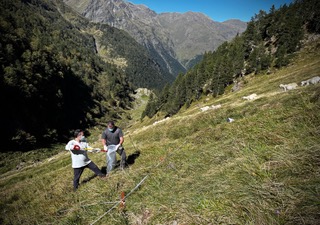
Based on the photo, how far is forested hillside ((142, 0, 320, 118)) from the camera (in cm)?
7469

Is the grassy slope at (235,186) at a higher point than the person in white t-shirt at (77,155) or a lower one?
lower

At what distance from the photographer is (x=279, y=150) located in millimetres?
4730

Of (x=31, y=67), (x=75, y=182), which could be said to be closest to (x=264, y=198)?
(x=75, y=182)

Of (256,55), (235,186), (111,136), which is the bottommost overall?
(235,186)

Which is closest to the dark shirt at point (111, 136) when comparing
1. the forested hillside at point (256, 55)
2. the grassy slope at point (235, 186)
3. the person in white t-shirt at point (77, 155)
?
the person in white t-shirt at point (77, 155)

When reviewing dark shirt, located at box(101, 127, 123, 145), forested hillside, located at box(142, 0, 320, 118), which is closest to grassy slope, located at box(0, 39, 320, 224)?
dark shirt, located at box(101, 127, 123, 145)

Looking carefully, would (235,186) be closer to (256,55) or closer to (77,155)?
(77,155)

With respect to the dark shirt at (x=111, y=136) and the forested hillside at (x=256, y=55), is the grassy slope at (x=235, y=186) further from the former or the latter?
the forested hillside at (x=256, y=55)

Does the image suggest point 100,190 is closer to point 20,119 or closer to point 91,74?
point 20,119

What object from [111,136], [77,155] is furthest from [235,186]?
[77,155]

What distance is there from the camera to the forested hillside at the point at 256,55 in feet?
245

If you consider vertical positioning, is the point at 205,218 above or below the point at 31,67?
below

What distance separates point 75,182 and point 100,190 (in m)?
3.05

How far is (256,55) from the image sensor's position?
7994 cm
